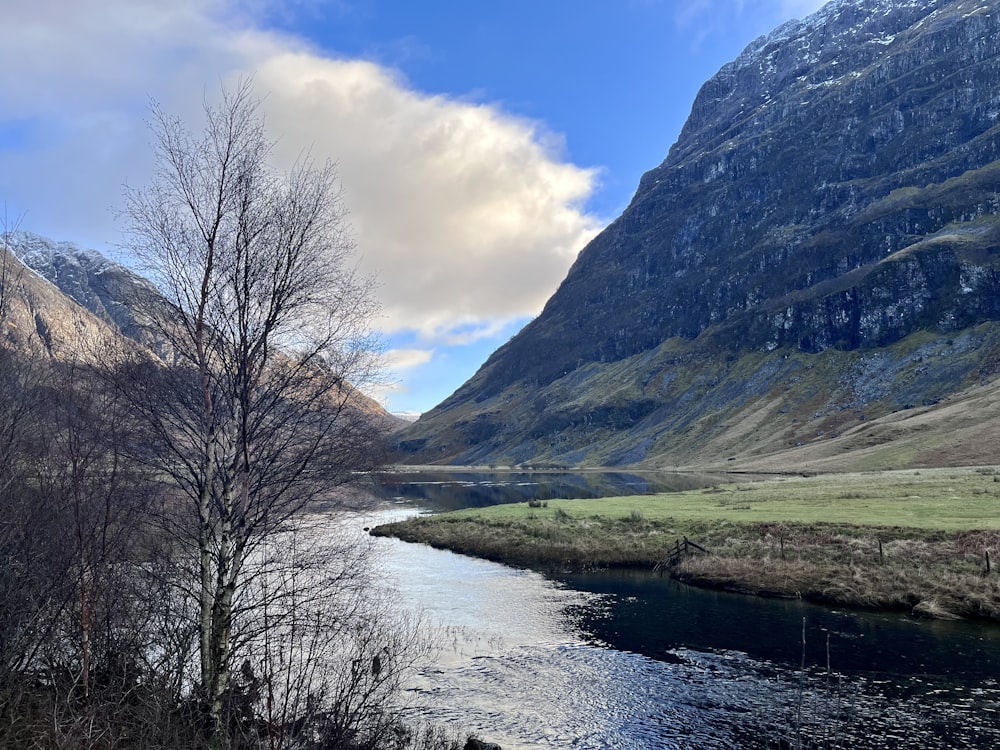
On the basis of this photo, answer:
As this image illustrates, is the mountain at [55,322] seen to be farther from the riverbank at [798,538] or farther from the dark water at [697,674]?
the riverbank at [798,538]

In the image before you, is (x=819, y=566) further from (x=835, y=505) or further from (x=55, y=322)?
(x=55, y=322)

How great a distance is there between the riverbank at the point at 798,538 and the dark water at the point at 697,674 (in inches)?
105

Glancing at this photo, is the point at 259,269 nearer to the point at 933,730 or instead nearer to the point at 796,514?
the point at 933,730

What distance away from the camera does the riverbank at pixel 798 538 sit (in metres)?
32.9

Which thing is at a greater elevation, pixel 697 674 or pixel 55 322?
pixel 55 322

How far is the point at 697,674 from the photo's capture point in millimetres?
24031

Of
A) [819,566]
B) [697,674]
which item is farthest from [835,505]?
[697,674]

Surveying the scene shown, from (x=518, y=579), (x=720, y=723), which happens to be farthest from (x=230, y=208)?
(x=518, y=579)

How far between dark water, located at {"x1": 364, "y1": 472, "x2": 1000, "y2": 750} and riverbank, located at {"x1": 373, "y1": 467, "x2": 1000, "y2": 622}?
8.72ft

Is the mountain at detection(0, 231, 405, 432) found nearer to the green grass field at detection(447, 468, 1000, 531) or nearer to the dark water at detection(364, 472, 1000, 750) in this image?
the dark water at detection(364, 472, 1000, 750)

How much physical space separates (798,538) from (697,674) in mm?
22264

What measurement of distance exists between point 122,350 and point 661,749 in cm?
1737

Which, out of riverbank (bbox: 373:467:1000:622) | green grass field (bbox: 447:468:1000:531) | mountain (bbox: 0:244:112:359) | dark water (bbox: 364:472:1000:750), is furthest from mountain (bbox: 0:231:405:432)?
green grass field (bbox: 447:468:1000:531)

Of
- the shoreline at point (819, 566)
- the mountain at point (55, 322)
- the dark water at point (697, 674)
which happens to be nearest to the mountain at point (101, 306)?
the mountain at point (55, 322)
